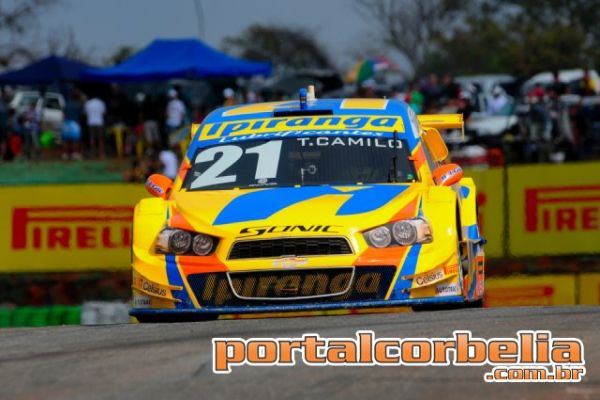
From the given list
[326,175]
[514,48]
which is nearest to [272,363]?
[326,175]

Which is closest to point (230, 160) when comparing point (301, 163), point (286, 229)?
point (301, 163)

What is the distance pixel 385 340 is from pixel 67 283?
902cm

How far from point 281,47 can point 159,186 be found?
232 feet

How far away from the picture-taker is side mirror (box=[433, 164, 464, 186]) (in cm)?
1014

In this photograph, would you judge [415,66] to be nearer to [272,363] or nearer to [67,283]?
[67,283]

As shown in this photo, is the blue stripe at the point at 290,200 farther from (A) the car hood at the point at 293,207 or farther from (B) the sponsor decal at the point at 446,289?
(B) the sponsor decal at the point at 446,289

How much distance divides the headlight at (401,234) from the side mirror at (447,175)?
0.78m

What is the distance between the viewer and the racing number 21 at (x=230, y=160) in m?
10.3

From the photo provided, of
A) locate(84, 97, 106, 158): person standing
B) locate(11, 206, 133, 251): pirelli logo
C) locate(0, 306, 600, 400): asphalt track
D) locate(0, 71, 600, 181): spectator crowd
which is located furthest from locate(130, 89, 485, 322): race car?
locate(84, 97, 106, 158): person standing

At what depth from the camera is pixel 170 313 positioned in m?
9.39

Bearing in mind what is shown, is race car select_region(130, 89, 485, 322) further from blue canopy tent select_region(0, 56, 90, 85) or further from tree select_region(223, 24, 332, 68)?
tree select_region(223, 24, 332, 68)

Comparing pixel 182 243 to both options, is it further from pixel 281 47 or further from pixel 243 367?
pixel 281 47

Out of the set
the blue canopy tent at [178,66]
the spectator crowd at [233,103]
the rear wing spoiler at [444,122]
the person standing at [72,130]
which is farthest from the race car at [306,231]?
the blue canopy tent at [178,66]

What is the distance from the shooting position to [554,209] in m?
16.1
